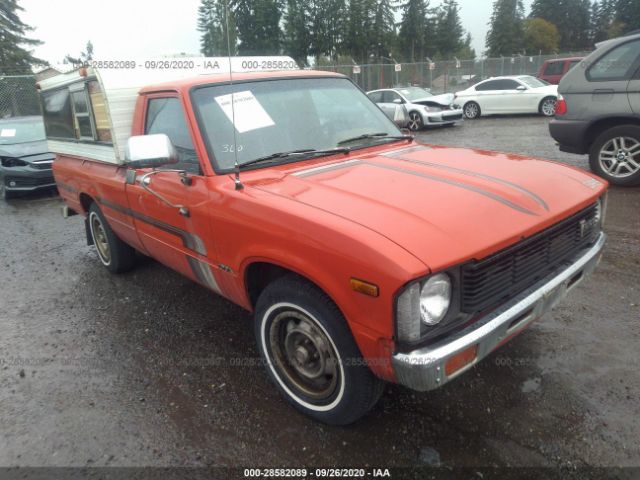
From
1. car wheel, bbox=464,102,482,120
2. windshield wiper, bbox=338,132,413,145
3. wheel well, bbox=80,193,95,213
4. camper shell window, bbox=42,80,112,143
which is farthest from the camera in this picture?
car wheel, bbox=464,102,482,120

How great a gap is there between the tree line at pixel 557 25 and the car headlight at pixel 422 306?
7687 cm

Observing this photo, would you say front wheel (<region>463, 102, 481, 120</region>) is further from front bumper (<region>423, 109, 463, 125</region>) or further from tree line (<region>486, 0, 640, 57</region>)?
tree line (<region>486, 0, 640, 57</region>)

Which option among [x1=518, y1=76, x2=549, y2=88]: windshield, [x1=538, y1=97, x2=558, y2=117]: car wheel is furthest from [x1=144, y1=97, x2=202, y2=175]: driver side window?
[x1=518, y1=76, x2=549, y2=88]: windshield

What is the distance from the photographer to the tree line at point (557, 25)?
69756 millimetres

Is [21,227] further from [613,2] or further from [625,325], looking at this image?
[613,2]

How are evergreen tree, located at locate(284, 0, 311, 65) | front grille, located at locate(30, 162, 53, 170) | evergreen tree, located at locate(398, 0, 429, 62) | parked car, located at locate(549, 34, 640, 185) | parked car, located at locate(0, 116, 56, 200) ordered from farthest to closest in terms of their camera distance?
evergreen tree, located at locate(398, 0, 429, 62) < evergreen tree, located at locate(284, 0, 311, 65) < front grille, located at locate(30, 162, 53, 170) < parked car, located at locate(0, 116, 56, 200) < parked car, located at locate(549, 34, 640, 185)

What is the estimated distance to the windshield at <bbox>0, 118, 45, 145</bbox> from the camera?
386 inches

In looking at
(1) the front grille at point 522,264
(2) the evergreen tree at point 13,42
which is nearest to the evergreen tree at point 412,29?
(2) the evergreen tree at point 13,42

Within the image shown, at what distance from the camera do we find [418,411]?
2689mm

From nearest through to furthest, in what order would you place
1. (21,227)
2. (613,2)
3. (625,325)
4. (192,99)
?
(192,99) → (625,325) → (21,227) → (613,2)

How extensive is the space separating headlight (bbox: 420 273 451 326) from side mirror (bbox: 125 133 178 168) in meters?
1.80

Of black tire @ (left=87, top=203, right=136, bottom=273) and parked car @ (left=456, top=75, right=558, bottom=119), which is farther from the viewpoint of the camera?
parked car @ (left=456, top=75, right=558, bottom=119)

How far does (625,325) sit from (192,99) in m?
3.44

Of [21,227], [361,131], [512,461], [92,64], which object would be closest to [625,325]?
[512,461]
